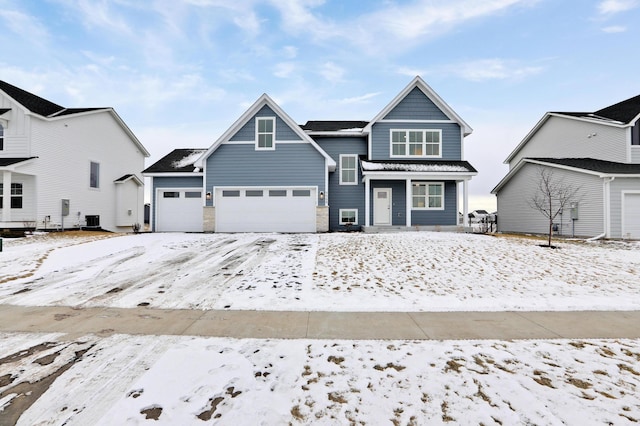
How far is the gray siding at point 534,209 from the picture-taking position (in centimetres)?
1541

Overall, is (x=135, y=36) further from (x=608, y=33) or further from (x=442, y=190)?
(x=608, y=33)

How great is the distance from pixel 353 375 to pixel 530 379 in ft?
5.78

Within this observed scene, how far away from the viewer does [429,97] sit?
18172mm

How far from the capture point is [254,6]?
15.2 m

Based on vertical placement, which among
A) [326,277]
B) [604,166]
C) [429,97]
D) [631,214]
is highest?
[429,97]

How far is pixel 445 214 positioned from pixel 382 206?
3.82 m

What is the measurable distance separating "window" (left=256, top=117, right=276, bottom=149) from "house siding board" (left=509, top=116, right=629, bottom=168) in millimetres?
20283

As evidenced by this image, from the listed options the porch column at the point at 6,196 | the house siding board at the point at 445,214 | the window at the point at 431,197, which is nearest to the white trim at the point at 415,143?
the window at the point at 431,197

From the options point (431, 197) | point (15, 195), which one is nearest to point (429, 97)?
point (431, 197)

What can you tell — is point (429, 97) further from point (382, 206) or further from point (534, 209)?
point (534, 209)

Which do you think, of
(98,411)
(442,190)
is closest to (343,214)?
(442,190)

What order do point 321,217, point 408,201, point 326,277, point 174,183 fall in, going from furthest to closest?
point 174,183
point 408,201
point 321,217
point 326,277

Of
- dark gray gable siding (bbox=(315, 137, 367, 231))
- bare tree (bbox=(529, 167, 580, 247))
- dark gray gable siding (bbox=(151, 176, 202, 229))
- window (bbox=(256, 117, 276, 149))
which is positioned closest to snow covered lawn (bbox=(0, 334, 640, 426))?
window (bbox=(256, 117, 276, 149))

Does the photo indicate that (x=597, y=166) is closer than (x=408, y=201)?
Yes
